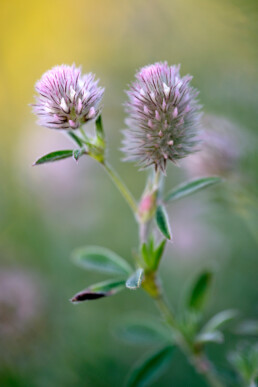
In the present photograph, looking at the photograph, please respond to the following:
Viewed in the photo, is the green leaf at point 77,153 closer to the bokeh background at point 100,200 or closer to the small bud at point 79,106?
the small bud at point 79,106

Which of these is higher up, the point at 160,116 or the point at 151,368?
the point at 160,116

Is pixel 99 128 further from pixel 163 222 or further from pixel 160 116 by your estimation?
pixel 163 222

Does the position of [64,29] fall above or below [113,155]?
above

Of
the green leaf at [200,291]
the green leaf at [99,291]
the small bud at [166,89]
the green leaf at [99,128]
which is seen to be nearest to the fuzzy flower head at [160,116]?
the small bud at [166,89]

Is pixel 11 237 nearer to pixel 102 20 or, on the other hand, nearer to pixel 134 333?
pixel 134 333

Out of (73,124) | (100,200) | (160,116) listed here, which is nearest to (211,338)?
(160,116)

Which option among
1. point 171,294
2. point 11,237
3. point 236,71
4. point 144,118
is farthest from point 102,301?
point 144,118

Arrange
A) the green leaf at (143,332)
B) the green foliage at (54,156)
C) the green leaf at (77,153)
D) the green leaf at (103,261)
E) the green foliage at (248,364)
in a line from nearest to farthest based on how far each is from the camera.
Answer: the green leaf at (77,153)
the green foliage at (54,156)
the green foliage at (248,364)
the green leaf at (103,261)
the green leaf at (143,332)
